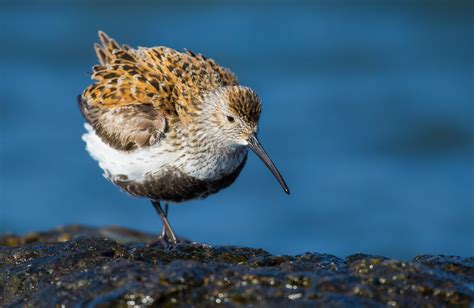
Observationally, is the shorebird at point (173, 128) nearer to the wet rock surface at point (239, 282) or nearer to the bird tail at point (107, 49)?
the bird tail at point (107, 49)

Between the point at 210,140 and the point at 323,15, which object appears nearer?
the point at 210,140

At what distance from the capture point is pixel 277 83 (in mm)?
17031

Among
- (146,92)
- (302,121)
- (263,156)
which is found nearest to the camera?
(263,156)

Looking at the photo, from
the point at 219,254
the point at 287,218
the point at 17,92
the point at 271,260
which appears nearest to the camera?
the point at 271,260

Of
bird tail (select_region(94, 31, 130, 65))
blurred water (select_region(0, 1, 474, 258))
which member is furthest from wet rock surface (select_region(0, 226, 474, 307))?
blurred water (select_region(0, 1, 474, 258))

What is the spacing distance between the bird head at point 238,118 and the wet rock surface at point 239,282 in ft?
6.31

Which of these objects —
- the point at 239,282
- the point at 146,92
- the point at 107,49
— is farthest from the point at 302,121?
the point at 239,282

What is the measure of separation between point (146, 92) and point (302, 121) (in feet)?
26.6

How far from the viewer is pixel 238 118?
23.4 feet

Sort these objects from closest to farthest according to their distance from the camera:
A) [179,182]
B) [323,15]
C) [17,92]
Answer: [179,182] < [17,92] < [323,15]

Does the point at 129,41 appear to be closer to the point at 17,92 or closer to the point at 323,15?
the point at 17,92

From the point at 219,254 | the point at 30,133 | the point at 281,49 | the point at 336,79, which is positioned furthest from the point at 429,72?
the point at 219,254

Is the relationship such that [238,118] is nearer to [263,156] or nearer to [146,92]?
[263,156]

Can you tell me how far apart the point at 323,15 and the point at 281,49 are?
286 cm
